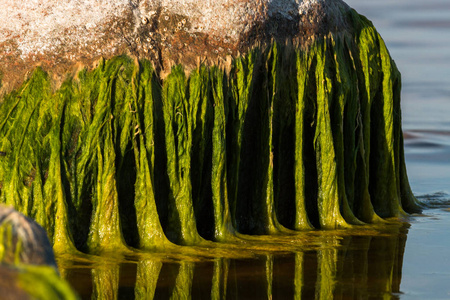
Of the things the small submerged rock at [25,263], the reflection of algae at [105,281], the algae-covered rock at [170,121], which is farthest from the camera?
the algae-covered rock at [170,121]

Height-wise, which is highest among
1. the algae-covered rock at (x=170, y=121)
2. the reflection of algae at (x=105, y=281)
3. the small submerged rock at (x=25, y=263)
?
the algae-covered rock at (x=170, y=121)

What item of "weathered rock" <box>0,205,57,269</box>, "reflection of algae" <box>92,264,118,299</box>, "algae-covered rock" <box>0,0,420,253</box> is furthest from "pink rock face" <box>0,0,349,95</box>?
"weathered rock" <box>0,205,57,269</box>

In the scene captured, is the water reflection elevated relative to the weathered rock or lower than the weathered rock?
lower

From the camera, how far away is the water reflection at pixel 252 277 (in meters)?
3.75

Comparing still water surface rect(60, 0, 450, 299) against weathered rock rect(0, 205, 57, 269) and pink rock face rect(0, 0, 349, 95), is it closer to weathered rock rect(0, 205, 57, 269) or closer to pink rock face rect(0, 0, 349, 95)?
pink rock face rect(0, 0, 349, 95)

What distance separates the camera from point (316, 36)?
16.3 feet

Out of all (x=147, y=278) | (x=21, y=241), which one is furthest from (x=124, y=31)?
(x=21, y=241)

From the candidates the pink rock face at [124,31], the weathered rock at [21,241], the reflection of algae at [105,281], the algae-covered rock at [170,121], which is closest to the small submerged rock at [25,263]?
the weathered rock at [21,241]

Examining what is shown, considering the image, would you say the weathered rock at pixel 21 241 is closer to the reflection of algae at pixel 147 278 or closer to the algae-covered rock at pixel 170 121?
the reflection of algae at pixel 147 278

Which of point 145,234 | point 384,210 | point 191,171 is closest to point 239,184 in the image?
point 191,171

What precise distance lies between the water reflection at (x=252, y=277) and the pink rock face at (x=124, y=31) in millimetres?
1080

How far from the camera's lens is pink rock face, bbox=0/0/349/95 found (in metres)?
4.39

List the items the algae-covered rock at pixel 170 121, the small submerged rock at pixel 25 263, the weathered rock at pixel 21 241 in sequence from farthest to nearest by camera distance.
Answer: the algae-covered rock at pixel 170 121 < the weathered rock at pixel 21 241 < the small submerged rock at pixel 25 263

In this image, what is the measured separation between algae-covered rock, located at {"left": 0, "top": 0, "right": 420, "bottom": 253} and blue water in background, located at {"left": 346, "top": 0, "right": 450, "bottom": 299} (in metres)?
0.58
